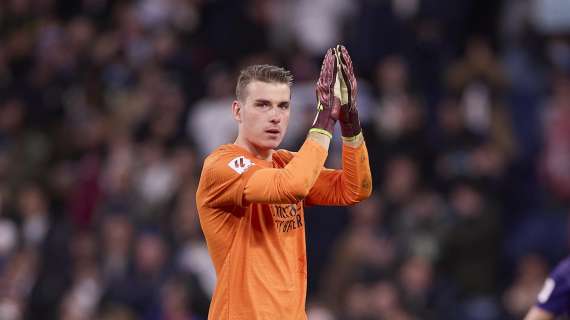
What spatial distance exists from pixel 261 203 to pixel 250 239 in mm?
250

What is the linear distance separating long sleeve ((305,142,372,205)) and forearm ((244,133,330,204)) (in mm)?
420

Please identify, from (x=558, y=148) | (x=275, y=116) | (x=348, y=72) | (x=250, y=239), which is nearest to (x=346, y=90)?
(x=348, y=72)

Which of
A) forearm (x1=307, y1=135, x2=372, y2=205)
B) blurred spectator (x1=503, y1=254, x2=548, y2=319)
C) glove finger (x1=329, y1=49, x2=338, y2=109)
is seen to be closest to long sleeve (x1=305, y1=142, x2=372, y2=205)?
forearm (x1=307, y1=135, x2=372, y2=205)

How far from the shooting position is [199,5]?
13523mm

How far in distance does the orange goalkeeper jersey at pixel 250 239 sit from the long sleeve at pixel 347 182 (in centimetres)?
4

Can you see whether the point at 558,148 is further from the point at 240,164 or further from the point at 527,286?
the point at 240,164

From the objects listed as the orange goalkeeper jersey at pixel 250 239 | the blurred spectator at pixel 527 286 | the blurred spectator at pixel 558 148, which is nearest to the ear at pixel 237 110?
the orange goalkeeper jersey at pixel 250 239

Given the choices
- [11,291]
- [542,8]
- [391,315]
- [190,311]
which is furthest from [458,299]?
[11,291]

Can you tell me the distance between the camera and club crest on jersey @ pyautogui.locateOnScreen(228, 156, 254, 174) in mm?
5312

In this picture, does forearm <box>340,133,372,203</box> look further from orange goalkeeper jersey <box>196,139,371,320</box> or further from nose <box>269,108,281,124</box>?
nose <box>269,108,281,124</box>

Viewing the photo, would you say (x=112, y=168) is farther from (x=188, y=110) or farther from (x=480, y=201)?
(x=480, y=201)

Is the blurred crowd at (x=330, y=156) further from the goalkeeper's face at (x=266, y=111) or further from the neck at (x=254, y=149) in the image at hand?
the goalkeeper's face at (x=266, y=111)

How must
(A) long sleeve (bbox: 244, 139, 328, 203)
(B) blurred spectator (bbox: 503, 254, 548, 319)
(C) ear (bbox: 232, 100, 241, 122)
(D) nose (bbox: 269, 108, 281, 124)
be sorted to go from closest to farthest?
(A) long sleeve (bbox: 244, 139, 328, 203), (D) nose (bbox: 269, 108, 281, 124), (C) ear (bbox: 232, 100, 241, 122), (B) blurred spectator (bbox: 503, 254, 548, 319)

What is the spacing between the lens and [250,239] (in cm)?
543
